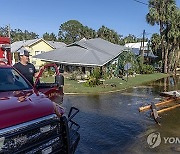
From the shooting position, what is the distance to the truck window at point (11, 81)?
15.6ft

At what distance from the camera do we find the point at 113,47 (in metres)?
35.6

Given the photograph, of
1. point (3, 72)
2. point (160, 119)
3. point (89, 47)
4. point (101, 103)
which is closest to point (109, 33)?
point (89, 47)

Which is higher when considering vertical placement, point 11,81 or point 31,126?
point 11,81

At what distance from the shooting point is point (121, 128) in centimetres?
940

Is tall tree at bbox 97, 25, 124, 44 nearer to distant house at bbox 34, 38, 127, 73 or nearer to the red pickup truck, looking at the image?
distant house at bbox 34, 38, 127, 73

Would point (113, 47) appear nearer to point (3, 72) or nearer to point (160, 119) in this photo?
point (160, 119)

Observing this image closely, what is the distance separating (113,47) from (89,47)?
474 cm

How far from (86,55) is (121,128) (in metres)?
20.5

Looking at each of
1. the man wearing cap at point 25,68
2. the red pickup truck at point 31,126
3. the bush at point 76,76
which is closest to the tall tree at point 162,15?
the bush at point 76,76

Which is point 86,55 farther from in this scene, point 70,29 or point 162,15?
point 70,29

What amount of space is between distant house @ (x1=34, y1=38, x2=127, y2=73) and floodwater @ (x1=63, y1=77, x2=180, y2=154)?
1289cm

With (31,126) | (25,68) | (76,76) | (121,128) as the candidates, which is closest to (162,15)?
(76,76)

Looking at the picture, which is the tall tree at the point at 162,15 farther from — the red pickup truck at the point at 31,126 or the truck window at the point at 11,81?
the red pickup truck at the point at 31,126

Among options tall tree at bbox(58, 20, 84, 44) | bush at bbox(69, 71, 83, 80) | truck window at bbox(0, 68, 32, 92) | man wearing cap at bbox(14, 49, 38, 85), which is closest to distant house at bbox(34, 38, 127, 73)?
bush at bbox(69, 71, 83, 80)
